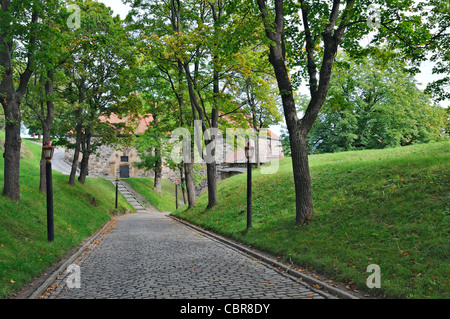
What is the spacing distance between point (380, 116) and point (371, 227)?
860 inches

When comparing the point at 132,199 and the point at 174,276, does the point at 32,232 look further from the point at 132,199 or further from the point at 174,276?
the point at 132,199

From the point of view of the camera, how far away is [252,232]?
37.1ft

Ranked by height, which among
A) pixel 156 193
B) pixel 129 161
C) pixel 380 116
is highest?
pixel 380 116

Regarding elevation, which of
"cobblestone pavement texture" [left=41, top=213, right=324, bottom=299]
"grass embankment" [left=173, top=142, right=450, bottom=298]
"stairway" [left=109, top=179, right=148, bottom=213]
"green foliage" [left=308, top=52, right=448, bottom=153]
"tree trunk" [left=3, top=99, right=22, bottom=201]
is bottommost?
"stairway" [left=109, top=179, right=148, bottom=213]

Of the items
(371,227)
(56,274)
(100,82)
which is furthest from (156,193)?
(371,227)

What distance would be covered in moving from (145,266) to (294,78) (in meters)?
8.03

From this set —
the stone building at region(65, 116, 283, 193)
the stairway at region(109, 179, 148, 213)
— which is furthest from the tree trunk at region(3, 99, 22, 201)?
the stone building at region(65, 116, 283, 193)

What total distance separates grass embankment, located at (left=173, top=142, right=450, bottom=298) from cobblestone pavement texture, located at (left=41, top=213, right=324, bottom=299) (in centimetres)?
106

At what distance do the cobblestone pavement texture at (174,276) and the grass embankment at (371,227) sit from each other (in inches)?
41.8

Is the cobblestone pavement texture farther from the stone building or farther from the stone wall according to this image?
the stone building

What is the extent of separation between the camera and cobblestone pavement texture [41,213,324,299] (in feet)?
18.9

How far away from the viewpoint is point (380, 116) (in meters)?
27.0
